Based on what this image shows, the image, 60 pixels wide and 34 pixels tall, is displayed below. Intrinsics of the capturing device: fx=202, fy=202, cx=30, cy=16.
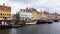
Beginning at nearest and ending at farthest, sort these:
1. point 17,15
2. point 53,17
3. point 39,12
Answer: point 17,15 < point 39,12 < point 53,17

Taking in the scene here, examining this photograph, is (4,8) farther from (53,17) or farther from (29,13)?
(53,17)

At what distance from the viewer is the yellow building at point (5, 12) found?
58.0 meters

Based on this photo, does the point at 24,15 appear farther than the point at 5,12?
Yes

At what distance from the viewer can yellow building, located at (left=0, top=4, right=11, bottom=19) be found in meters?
58.0

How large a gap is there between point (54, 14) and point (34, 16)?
3706cm

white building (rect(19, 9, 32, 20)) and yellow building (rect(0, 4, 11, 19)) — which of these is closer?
yellow building (rect(0, 4, 11, 19))

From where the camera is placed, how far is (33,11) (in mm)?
83625

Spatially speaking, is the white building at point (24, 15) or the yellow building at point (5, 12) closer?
the yellow building at point (5, 12)

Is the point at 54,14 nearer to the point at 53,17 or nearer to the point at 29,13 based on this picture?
the point at 53,17

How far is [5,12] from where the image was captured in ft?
193

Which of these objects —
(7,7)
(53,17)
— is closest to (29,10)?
(7,7)

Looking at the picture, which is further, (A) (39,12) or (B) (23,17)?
(A) (39,12)

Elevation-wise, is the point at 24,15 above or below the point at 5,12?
below

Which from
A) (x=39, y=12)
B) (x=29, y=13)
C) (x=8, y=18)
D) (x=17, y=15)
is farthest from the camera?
(x=39, y=12)
